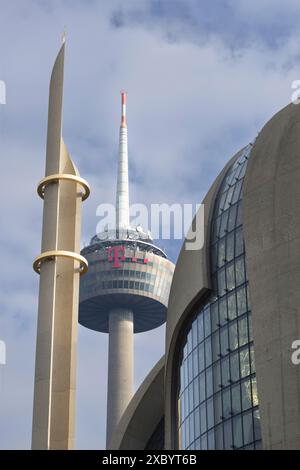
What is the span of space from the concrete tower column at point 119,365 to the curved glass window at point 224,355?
116 metres

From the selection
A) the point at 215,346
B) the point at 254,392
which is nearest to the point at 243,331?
the point at 215,346

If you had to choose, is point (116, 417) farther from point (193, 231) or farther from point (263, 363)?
point (263, 363)

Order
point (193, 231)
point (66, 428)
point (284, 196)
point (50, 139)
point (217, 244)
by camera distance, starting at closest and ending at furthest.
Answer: point (66, 428) → point (50, 139) → point (284, 196) → point (217, 244) → point (193, 231)

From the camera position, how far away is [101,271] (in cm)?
17950

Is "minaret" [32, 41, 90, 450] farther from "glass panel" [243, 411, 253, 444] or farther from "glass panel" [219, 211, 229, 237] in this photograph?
"glass panel" [219, 211, 229, 237]

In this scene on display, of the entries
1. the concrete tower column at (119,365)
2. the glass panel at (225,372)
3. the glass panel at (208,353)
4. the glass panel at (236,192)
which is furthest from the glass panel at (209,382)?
the concrete tower column at (119,365)

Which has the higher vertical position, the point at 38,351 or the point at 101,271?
the point at 101,271

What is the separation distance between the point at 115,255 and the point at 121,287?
25.2ft

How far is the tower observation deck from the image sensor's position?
6949 inches

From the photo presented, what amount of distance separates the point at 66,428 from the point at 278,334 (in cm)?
1227

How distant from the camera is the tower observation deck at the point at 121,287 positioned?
17650 cm

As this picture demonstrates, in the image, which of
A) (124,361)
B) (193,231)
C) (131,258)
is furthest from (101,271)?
(193,231)

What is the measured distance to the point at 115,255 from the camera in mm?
176500

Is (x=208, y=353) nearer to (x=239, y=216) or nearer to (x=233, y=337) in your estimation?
(x=233, y=337)
